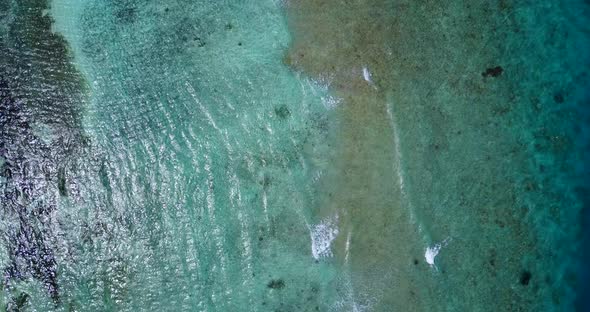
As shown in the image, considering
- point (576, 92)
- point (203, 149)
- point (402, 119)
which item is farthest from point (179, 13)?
point (576, 92)

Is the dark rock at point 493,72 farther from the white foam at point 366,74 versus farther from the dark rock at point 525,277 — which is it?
the dark rock at point 525,277

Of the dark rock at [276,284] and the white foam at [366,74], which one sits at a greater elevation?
the white foam at [366,74]

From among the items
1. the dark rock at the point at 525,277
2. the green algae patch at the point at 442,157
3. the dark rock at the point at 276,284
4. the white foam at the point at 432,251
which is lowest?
the dark rock at the point at 276,284

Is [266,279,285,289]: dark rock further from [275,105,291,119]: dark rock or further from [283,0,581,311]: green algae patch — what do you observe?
[275,105,291,119]: dark rock

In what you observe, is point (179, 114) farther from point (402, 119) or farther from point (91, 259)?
A: point (402, 119)

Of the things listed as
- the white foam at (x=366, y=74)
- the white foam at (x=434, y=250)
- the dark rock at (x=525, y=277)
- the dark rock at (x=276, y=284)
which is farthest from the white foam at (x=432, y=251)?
the white foam at (x=366, y=74)

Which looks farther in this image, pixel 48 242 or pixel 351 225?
pixel 48 242

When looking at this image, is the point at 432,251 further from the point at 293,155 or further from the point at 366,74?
the point at 366,74

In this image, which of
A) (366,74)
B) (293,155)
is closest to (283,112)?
(293,155)
